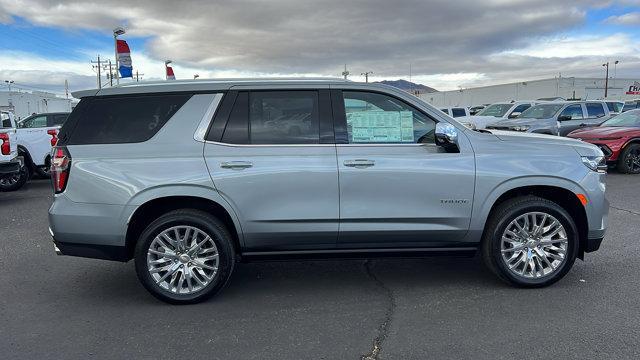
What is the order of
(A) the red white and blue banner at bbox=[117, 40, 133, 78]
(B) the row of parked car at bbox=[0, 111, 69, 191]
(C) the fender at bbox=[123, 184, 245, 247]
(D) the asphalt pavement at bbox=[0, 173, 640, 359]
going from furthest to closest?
(A) the red white and blue banner at bbox=[117, 40, 133, 78] < (B) the row of parked car at bbox=[0, 111, 69, 191] < (C) the fender at bbox=[123, 184, 245, 247] < (D) the asphalt pavement at bbox=[0, 173, 640, 359]

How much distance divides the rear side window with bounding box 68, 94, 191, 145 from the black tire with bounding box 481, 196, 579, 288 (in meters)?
2.88

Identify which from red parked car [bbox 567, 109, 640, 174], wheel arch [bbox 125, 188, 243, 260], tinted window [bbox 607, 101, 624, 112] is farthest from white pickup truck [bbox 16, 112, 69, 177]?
tinted window [bbox 607, 101, 624, 112]

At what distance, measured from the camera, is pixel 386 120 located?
4488 mm

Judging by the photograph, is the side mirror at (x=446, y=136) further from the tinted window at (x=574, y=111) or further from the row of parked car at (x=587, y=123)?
the tinted window at (x=574, y=111)

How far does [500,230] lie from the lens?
4500 millimetres

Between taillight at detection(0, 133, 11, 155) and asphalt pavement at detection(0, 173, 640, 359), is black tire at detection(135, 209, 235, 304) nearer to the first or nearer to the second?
asphalt pavement at detection(0, 173, 640, 359)

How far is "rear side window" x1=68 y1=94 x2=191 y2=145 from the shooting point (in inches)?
169

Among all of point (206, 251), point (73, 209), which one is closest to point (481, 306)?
point (206, 251)

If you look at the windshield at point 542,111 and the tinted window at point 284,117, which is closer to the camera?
the tinted window at point 284,117

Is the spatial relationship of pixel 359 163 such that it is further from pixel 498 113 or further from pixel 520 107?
pixel 498 113

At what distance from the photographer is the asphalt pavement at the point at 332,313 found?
3.59 m

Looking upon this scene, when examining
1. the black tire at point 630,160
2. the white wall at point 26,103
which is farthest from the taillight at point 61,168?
the white wall at point 26,103

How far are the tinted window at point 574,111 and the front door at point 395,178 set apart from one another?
1251 cm

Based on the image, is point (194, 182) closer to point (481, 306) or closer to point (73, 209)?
point (73, 209)
